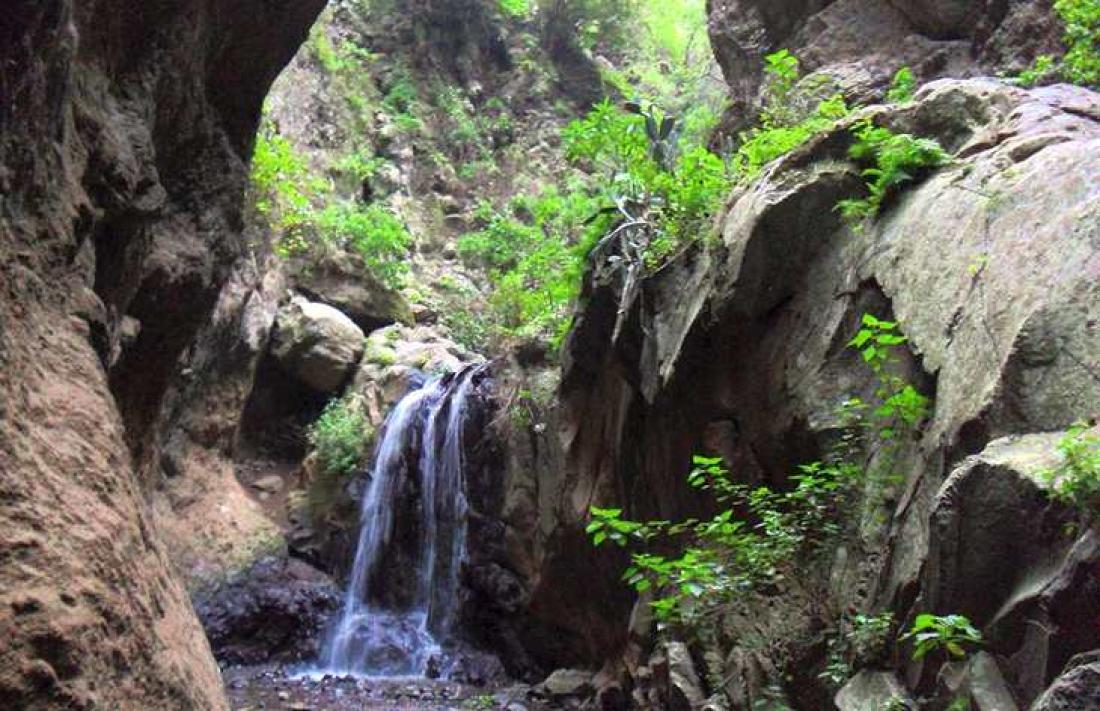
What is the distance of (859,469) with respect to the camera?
209 inches

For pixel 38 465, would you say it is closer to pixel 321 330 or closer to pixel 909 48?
pixel 909 48

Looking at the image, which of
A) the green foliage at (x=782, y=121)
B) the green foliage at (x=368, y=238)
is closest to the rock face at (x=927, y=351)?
the green foliage at (x=782, y=121)

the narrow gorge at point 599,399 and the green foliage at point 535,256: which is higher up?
the green foliage at point 535,256

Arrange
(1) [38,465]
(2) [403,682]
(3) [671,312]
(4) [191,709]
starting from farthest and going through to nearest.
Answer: (2) [403,682] < (3) [671,312] < (4) [191,709] < (1) [38,465]

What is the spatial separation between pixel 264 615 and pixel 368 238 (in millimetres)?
7858

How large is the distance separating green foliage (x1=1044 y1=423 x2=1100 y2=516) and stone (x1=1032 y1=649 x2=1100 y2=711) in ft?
1.80

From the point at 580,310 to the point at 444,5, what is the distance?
60.4 feet

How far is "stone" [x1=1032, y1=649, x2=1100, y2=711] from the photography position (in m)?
2.80

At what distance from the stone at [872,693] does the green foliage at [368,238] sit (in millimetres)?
13987

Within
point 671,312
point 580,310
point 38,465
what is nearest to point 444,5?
point 580,310

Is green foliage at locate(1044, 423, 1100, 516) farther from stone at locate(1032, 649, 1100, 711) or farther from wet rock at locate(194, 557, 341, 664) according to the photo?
wet rock at locate(194, 557, 341, 664)

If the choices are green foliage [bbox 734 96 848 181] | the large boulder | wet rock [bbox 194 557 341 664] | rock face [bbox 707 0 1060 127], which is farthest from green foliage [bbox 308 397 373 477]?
the large boulder

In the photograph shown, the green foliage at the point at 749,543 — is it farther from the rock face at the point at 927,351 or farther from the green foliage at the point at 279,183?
the green foliage at the point at 279,183

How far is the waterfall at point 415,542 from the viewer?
38.3 ft
